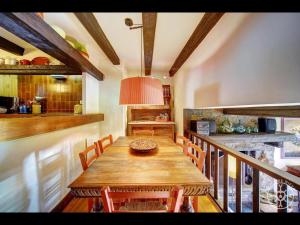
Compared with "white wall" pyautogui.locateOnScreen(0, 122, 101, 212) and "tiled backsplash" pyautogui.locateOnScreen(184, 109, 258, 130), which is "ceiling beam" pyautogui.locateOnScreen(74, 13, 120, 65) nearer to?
"white wall" pyautogui.locateOnScreen(0, 122, 101, 212)

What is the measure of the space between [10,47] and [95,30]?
1743 mm

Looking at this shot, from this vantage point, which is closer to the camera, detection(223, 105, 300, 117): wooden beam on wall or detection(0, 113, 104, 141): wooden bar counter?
detection(0, 113, 104, 141): wooden bar counter

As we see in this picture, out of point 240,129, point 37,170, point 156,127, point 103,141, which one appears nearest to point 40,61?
Result: point 103,141

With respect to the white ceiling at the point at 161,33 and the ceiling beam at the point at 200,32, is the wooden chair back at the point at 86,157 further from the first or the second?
the ceiling beam at the point at 200,32

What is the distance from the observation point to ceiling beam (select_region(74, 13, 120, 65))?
1.49 m

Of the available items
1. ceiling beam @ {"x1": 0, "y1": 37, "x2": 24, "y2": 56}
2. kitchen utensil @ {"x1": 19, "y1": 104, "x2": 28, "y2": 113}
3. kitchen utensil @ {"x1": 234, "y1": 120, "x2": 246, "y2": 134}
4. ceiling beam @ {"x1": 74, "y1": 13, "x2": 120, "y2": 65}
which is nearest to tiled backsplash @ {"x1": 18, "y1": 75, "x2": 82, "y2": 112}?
kitchen utensil @ {"x1": 19, "y1": 104, "x2": 28, "y2": 113}

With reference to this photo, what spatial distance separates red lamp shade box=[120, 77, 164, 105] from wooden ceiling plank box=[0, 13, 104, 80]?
707 mm

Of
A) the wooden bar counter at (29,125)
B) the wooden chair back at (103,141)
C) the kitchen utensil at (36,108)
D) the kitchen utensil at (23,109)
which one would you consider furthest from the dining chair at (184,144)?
the kitchen utensil at (23,109)

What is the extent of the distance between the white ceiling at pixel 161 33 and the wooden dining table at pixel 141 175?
112cm

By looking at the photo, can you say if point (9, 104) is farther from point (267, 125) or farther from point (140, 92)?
point (267, 125)

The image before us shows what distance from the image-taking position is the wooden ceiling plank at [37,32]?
3.27 feet

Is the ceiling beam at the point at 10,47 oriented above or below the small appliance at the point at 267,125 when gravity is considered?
above

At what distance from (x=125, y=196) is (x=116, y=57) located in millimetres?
2746
